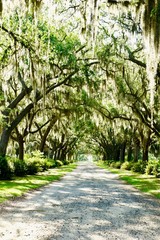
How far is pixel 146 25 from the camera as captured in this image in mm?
10227

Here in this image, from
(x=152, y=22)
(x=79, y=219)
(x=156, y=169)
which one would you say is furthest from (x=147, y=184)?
(x=79, y=219)

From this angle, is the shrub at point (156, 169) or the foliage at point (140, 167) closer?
the shrub at point (156, 169)

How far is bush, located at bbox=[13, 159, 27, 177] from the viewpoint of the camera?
20438 mm

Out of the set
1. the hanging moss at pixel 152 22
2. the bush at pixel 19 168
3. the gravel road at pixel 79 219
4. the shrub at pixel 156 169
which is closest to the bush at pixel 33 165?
the bush at pixel 19 168

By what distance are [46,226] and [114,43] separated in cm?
1150

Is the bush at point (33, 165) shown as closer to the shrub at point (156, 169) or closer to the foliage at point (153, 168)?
the foliage at point (153, 168)

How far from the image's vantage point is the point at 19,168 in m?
20.9

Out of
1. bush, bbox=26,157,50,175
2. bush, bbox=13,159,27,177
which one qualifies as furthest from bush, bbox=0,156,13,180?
bush, bbox=26,157,50,175

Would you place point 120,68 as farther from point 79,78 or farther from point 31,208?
point 31,208

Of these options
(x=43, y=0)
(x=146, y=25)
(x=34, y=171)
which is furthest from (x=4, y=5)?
(x=34, y=171)

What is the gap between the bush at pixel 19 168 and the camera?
20438mm

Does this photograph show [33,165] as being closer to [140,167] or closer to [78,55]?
[140,167]

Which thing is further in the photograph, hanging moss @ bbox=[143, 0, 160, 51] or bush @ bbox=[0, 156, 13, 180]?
bush @ bbox=[0, 156, 13, 180]

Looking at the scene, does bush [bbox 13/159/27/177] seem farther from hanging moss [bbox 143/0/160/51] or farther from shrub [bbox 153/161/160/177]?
hanging moss [bbox 143/0/160/51]
